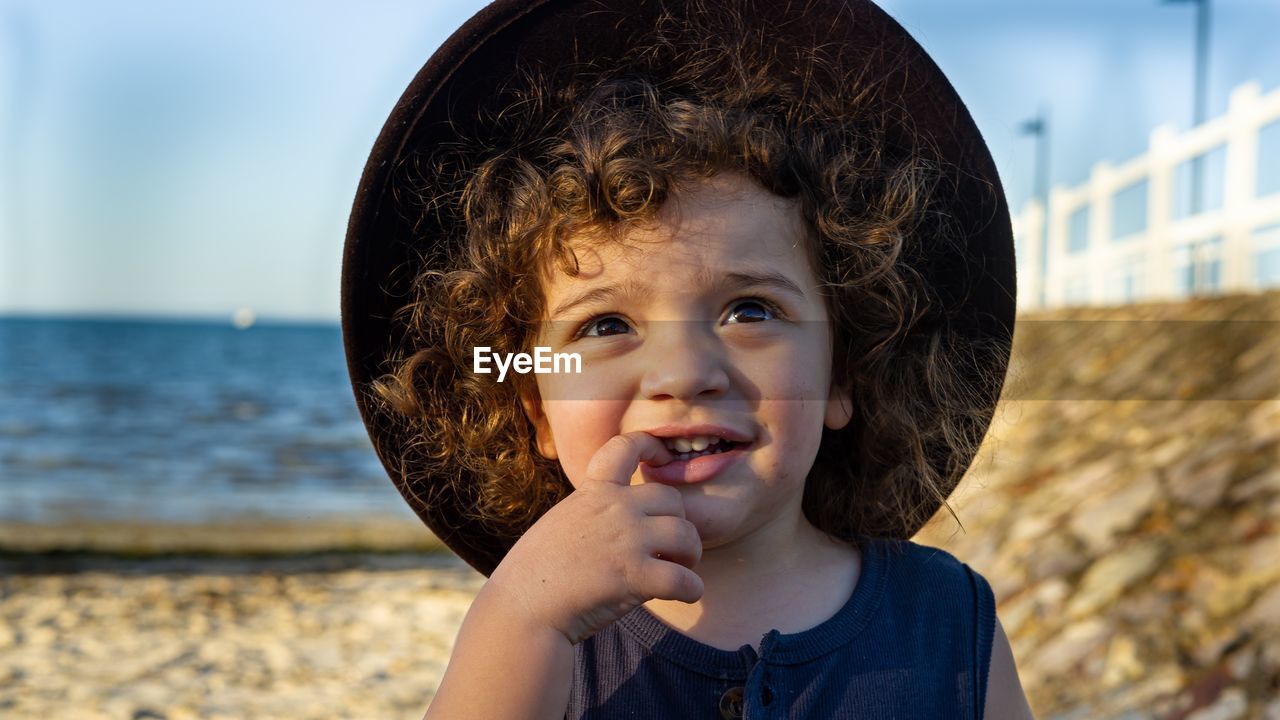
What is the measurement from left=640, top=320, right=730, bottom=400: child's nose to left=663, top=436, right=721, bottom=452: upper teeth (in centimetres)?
6

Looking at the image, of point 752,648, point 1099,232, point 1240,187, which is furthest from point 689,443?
point 1099,232

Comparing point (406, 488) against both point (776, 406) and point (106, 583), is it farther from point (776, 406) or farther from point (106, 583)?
point (106, 583)

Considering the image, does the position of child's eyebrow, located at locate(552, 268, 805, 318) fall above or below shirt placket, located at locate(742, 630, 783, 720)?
above

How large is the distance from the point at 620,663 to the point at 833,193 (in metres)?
0.77

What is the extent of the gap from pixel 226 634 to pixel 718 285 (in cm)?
471

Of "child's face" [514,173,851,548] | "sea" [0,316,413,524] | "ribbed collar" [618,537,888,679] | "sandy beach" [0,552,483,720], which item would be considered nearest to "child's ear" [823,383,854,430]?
"child's face" [514,173,851,548]

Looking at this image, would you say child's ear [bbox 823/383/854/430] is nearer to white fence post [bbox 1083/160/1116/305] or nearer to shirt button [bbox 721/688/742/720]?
shirt button [bbox 721/688/742/720]

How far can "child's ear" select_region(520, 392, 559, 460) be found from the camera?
181 centimetres

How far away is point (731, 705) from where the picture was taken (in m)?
1.51

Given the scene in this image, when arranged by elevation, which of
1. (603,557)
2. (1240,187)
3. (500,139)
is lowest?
(603,557)

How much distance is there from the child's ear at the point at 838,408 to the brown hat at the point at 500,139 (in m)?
0.25

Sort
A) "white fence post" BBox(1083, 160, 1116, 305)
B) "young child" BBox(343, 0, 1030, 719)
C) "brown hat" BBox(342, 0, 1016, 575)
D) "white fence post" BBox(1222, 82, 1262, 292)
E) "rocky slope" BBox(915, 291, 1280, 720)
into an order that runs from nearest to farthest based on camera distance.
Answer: "young child" BBox(343, 0, 1030, 719) → "brown hat" BBox(342, 0, 1016, 575) → "rocky slope" BBox(915, 291, 1280, 720) → "white fence post" BBox(1222, 82, 1262, 292) → "white fence post" BBox(1083, 160, 1116, 305)

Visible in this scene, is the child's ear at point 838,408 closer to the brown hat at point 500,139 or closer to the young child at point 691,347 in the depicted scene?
the young child at point 691,347

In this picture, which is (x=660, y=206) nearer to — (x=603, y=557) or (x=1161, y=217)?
(x=603, y=557)
